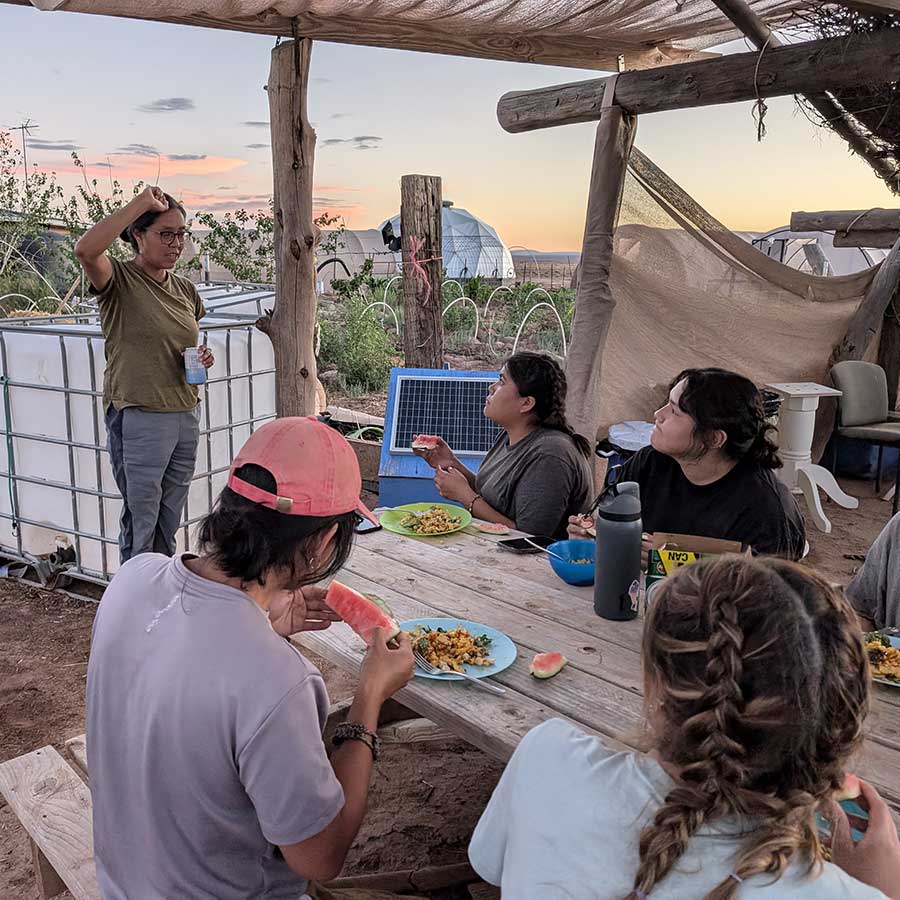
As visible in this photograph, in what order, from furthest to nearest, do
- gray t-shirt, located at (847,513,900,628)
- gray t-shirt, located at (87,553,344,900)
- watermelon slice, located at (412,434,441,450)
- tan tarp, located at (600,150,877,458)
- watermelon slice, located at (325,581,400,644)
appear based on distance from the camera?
tan tarp, located at (600,150,877,458) < watermelon slice, located at (412,434,441,450) < gray t-shirt, located at (847,513,900,628) < watermelon slice, located at (325,581,400,644) < gray t-shirt, located at (87,553,344,900)

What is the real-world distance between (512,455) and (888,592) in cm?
141

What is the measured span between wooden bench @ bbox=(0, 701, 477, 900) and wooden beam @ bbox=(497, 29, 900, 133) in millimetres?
3937

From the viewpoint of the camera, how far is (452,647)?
1887 mm

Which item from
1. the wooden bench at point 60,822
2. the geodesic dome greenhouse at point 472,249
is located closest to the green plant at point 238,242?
the wooden bench at point 60,822

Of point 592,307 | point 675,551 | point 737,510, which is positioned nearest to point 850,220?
point 592,307

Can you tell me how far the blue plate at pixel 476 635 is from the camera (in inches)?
70.6

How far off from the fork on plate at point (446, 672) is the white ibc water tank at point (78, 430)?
3114 mm

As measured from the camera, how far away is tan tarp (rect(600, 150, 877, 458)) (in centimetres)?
557

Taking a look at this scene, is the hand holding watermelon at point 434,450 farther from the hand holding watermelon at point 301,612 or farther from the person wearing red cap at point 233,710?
the person wearing red cap at point 233,710

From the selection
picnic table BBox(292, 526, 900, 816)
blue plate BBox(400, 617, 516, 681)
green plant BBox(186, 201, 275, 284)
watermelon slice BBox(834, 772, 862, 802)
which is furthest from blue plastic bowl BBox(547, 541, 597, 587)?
green plant BBox(186, 201, 275, 284)

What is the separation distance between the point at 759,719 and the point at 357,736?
730 millimetres

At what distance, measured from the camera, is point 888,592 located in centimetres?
222

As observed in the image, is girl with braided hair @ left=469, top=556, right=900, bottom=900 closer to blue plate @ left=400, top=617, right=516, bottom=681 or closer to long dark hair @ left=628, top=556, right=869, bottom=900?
long dark hair @ left=628, top=556, right=869, bottom=900

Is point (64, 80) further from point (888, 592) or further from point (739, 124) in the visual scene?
point (888, 592)
